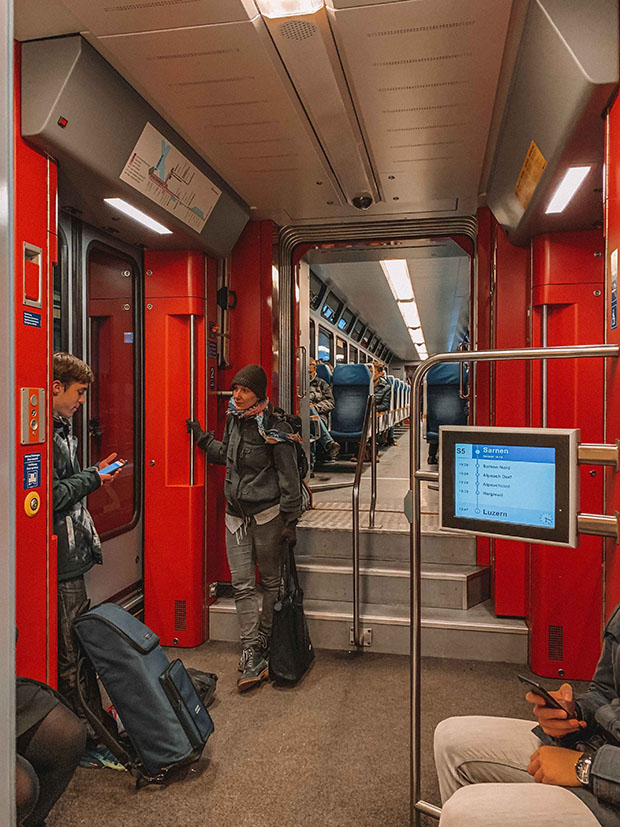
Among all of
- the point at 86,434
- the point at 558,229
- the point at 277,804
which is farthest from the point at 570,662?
the point at 86,434

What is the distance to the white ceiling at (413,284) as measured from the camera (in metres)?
4.96

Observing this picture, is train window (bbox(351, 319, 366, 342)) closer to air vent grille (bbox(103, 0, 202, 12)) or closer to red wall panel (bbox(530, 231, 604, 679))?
red wall panel (bbox(530, 231, 604, 679))

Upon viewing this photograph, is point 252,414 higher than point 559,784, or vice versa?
point 252,414

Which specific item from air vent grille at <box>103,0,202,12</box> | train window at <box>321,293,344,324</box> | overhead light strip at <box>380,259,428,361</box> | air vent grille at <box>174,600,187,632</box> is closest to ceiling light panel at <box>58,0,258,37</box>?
air vent grille at <box>103,0,202,12</box>

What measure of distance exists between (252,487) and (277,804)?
5.17 ft

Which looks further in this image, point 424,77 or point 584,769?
point 424,77

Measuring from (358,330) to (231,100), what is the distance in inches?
433

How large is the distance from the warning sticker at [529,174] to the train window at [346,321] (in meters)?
8.22

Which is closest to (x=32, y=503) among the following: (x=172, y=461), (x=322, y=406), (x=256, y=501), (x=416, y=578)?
(x=256, y=501)

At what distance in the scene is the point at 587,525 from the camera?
162 centimetres

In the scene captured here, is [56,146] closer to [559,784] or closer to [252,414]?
[252,414]

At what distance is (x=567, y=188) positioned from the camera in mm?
2623

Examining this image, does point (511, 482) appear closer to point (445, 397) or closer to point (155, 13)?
point (155, 13)

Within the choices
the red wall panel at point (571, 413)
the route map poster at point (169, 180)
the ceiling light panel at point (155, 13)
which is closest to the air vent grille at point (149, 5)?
the ceiling light panel at point (155, 13)
